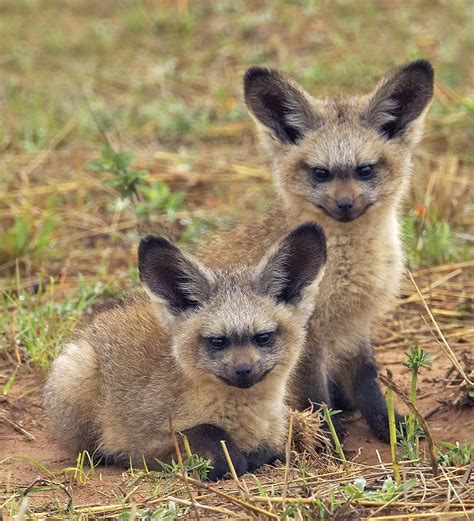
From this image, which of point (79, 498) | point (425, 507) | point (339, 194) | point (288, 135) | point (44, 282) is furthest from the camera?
point (44, 282)

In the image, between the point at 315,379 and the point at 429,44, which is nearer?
the point at 315,379

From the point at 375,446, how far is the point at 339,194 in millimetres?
1532

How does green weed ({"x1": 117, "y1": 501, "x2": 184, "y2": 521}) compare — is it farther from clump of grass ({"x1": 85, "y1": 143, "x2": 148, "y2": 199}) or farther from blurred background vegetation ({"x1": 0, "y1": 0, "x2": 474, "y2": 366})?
clump of grass ({"x1": 85, "y1": 143, "x2": 148, "y2": 199})

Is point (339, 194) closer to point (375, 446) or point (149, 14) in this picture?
point (375, 446)

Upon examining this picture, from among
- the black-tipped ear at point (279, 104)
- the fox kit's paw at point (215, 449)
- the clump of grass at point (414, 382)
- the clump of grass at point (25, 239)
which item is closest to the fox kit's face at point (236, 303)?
the fox kit's paw at point (215, 449)

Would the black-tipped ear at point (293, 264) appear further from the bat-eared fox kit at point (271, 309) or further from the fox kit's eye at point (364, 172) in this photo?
the fox kit's eye at point (364, 172)

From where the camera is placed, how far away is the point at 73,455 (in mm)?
6012

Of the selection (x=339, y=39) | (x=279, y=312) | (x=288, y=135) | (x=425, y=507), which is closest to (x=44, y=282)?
(x=288, y=135)

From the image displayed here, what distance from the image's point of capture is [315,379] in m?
6.27

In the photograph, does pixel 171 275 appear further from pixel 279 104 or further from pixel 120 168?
pixel 120 168

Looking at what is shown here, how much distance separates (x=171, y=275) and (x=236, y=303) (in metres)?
0.41

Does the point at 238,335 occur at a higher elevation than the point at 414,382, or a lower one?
higher

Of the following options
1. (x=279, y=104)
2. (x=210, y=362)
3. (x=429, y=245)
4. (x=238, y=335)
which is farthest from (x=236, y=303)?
(x=429, y=245)

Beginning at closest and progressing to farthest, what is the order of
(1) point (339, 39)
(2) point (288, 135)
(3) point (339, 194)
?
(3) point (339, 194) → (2) point (288, 135) → (1) point (339, 39)
